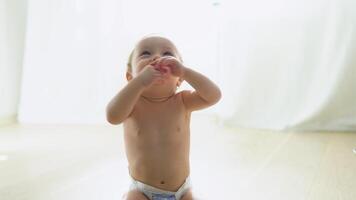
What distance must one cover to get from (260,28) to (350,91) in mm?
375

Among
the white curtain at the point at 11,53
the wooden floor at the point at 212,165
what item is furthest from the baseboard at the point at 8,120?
the wooden floor at the point at 212,165

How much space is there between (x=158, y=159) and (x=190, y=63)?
1.12 meters

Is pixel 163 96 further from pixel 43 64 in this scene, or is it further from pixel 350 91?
pixel 43 64

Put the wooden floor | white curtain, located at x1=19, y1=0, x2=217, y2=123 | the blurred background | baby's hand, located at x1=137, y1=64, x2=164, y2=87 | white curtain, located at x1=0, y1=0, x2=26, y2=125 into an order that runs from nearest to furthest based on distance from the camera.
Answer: baby's hand, located at x1=137, y1=64, x2=164, y2=87
the wooden floor
the blurred background
white curtain, located at x1=19, y1=0, x2=217, y2=123
white curtain, located at x1=0, y1=0, x2=26, y2=125

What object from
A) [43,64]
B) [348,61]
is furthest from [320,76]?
[43,64]

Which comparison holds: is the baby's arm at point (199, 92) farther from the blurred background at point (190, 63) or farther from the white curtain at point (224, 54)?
the white curtain at point (224, 54)

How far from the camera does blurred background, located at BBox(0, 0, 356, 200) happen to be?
54.0 inches

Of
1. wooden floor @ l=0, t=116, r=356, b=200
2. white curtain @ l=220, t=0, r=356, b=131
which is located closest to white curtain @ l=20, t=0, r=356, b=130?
white curtain @ l=220, t=0, r=356, b=131

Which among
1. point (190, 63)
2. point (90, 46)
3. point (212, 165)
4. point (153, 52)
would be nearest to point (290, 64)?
point (190, 63)

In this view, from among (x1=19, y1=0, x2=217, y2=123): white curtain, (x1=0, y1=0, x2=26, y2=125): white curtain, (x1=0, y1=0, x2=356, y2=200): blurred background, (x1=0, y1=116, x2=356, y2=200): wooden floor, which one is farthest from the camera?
(x1=0, y1=0, x2=26, y2=125): white curtain

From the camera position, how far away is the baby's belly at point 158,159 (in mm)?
651

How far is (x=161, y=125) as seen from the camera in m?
0.66

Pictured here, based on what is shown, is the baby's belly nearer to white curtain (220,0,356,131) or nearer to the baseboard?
white curtain (220,0,356,131)

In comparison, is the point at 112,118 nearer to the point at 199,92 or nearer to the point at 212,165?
the point at 199,92
